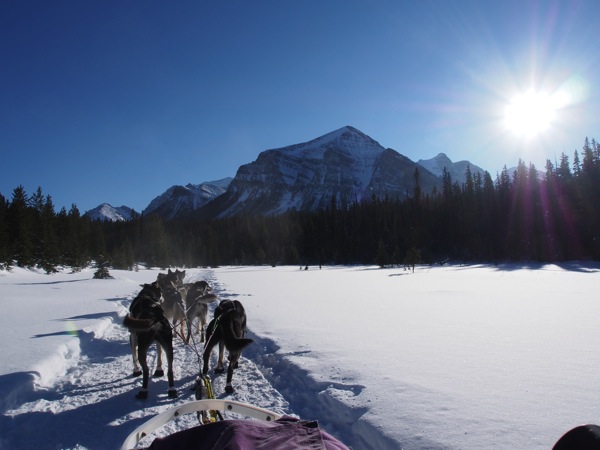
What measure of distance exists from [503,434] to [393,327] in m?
6.08

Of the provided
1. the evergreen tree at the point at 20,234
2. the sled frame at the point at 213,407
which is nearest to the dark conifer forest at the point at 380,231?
the evergreen tree at the point at 20,234

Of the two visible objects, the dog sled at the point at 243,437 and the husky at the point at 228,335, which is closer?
the dog sled at the point at 243,437

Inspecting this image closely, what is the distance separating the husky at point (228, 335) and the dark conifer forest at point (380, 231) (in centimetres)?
3192

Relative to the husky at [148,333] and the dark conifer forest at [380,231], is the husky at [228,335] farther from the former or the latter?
the dark conifer forest at [380,231]

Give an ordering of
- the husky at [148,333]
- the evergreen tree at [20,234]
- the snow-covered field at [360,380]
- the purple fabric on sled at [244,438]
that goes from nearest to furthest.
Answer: the purple fabric on sled at [244,438] → the snow-covered field at [360,380] → the husky at [148,333] → the evergreen tree at [20,234]

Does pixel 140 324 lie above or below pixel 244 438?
below

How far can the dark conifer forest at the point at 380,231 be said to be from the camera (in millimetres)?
53688

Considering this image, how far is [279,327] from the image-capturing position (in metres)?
10.1

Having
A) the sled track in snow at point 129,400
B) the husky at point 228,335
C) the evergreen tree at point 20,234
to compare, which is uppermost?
the evergreen tree at point 20,234

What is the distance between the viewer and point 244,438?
181 cm

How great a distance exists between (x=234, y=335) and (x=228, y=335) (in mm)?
101

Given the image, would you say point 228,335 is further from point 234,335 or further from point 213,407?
point 213,407

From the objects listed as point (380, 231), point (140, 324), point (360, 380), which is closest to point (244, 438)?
point (360, 380)

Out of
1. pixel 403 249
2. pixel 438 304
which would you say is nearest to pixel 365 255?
pixel 403 249
